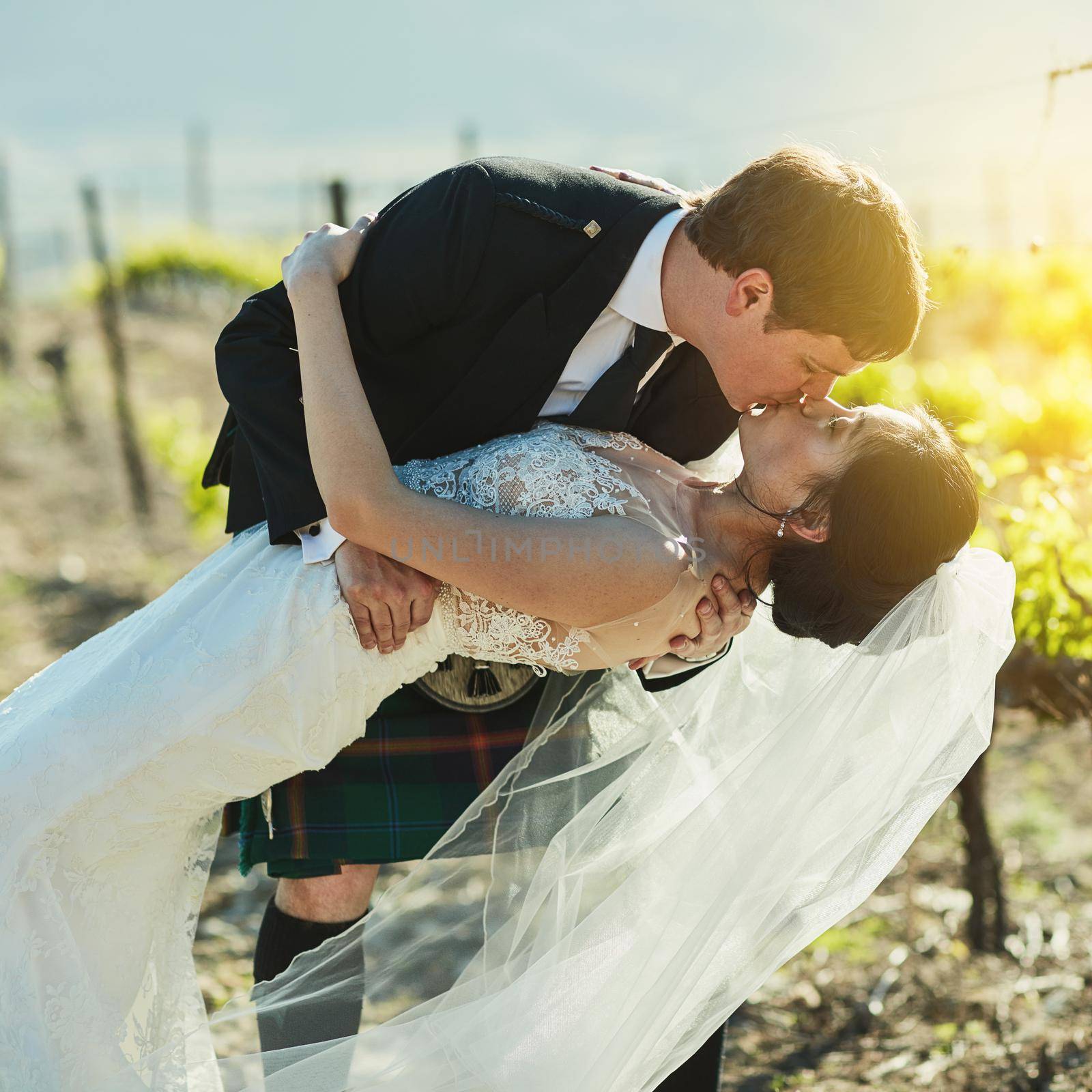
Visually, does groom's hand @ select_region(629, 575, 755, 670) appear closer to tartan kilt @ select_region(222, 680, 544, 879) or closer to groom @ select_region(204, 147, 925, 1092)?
groom @ select_region(204, 147, 925, 1092)

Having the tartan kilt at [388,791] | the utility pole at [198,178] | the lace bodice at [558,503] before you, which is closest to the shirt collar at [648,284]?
the lace bodice at [558,503]

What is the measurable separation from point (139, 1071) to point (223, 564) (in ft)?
2.84

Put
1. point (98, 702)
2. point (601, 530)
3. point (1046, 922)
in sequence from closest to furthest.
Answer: point (601, 530)
point (98, 702)
point (1046, 922)

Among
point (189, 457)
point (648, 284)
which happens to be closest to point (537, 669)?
point (648, 284)

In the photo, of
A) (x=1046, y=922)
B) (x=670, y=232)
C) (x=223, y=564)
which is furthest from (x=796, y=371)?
(x=1046, y=922)

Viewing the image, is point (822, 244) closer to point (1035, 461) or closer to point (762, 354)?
point (762, 354)

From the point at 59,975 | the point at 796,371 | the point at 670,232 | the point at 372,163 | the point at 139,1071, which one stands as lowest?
the point at 372,163

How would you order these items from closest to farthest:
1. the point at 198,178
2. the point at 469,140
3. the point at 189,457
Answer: the point at 189,457 < the point at 469,140 < the point at 198,178

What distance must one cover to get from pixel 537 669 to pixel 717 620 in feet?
1.08

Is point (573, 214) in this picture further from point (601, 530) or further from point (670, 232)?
point (601, 530)

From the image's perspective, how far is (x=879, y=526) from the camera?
1.88 meters

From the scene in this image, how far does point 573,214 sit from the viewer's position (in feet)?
6.39

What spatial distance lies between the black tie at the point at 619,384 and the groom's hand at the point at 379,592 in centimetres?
40

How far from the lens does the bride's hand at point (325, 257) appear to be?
1863mm
